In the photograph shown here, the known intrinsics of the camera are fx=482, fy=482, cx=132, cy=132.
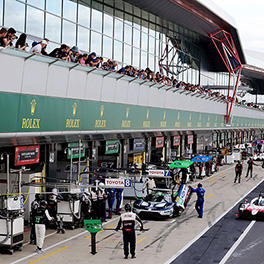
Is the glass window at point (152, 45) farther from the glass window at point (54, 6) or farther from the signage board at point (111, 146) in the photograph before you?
the glass window at point (54, 6)

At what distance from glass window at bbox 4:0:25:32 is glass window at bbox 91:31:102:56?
6.82 m

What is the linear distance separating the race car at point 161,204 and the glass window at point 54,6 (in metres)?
9.91

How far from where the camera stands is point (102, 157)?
28094 mm

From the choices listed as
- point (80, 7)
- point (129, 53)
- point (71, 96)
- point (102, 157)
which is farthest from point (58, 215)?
point (129, 53)

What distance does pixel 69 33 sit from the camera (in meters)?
24.5

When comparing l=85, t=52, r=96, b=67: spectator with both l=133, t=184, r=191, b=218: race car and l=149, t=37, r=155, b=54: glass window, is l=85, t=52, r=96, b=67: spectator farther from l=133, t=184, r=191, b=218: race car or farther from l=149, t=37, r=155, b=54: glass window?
l=149, t=37, r=155, b=54: glass window

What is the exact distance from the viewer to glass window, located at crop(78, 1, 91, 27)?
84.5 feet

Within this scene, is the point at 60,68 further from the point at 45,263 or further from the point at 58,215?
the point at 45,263

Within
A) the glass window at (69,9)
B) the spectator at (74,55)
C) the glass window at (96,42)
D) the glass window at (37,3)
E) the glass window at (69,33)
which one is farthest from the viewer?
the glass window at (96,42)

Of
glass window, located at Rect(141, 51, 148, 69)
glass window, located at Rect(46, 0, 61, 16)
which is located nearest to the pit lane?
glass window, located at Rect(46, 0, 61, 16)

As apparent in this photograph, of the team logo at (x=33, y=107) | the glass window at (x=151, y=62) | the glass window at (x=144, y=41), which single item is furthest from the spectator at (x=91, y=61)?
the glass window at (x=151, y=62)

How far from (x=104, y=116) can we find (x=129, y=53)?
33.4 ft

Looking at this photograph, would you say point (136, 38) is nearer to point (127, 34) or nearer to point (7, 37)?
point (127, 34)

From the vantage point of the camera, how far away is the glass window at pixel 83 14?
25.8 meters
